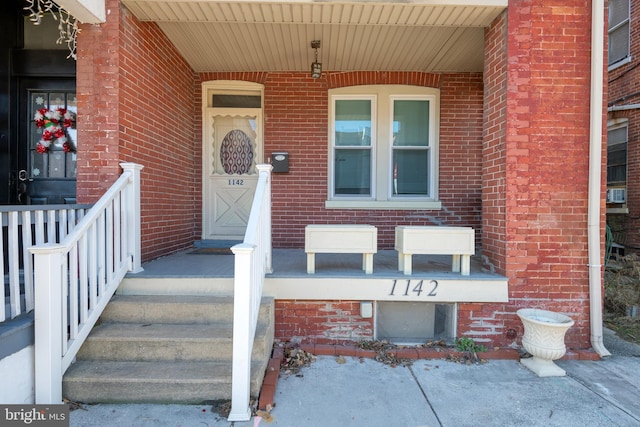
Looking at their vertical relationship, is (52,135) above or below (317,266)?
above

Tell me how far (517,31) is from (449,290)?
2.66 metres

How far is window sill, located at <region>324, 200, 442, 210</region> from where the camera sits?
219 inches

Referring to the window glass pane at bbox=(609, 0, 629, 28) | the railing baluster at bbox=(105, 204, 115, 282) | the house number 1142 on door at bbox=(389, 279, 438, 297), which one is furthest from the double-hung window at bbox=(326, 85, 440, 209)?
the window glass pane at bbox=(609, 0, 629, 28)

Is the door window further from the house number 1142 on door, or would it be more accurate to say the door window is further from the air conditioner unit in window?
the air conditioner unit in window

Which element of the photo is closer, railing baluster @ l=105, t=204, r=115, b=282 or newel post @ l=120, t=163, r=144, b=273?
railing baluster @ l=105, t=204, r=115, b=282

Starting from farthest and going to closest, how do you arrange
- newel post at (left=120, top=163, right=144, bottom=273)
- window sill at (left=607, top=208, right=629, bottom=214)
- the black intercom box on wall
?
window sill at (left=607, top=208, right=629, bottom=214)
the black intercom box on wall
newel post at (left=120, top=163, right=144, bottom=273)

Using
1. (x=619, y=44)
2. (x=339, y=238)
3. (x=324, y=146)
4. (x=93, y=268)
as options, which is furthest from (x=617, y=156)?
(x=93, y=268)

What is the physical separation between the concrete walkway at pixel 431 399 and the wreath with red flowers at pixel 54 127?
3283mm

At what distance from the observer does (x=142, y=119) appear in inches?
160

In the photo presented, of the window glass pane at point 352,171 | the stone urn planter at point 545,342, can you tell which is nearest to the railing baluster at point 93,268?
the window glass pane at point 352,171

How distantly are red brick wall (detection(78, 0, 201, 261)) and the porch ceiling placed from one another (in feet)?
1.01

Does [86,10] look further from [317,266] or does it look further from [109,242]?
[317,266]

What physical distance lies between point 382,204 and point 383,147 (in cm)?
90

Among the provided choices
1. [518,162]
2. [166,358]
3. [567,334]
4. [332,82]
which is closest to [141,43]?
[332,82]
